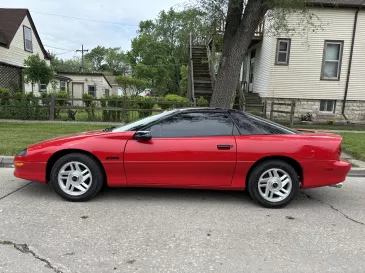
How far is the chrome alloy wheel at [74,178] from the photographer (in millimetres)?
4152

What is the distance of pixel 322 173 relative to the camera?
418 cm

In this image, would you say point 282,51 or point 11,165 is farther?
point 282,51

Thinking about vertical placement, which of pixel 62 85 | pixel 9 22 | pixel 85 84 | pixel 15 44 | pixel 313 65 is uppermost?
pixel 9 22

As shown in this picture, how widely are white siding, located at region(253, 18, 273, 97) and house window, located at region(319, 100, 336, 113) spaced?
2.81m

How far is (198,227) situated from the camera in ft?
11.5

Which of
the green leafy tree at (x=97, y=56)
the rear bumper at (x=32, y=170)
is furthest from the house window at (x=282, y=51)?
the green leafy tree at (x=97, y=56)

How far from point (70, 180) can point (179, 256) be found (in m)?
2.02

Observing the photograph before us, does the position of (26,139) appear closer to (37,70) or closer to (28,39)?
(37,70)

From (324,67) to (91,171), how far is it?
13481 mm

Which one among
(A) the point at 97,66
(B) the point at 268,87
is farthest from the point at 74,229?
(A) the point at 97,66

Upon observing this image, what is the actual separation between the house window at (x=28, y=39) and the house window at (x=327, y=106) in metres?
18.4

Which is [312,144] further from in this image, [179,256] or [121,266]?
[121,266]

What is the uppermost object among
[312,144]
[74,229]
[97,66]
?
[97,66]

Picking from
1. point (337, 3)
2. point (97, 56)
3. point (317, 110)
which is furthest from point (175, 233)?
point (97, 56)
